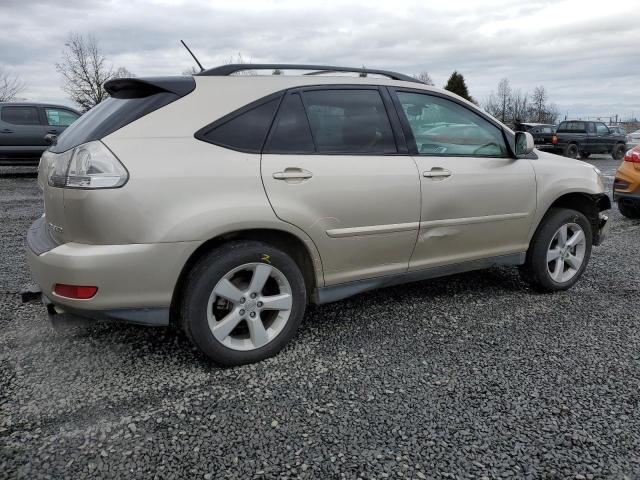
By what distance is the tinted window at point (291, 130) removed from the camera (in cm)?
280

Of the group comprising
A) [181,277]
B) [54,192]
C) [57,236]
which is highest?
[54,192]

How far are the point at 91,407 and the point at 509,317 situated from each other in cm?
264

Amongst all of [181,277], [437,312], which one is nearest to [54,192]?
[181,277]

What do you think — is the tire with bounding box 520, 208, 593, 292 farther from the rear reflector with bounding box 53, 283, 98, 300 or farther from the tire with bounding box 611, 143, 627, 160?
the tire with bounding box 611, 143, 627, 160

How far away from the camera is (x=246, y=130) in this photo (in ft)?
8.95

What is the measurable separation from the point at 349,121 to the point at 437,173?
0.66 metres

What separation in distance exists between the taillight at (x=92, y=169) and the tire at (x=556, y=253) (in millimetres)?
3017

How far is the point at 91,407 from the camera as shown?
2.40 metres

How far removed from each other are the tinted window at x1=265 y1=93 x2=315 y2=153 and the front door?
0.74 m

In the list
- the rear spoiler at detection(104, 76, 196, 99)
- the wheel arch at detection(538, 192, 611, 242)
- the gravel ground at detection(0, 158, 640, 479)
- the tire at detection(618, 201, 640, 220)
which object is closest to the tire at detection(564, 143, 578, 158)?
the tire at detection(618, 201, 640, 220)

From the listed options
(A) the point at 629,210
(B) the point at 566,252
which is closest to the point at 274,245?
(B) the point at 566,252

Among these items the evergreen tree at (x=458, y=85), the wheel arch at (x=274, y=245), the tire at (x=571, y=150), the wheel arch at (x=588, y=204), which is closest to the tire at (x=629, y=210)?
the wheel arch at (x=588, y=204)

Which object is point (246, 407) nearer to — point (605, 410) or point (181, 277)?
point (181, 277)

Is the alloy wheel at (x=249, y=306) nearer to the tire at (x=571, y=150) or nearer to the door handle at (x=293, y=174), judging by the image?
the door handle at (x=293, y=174)
